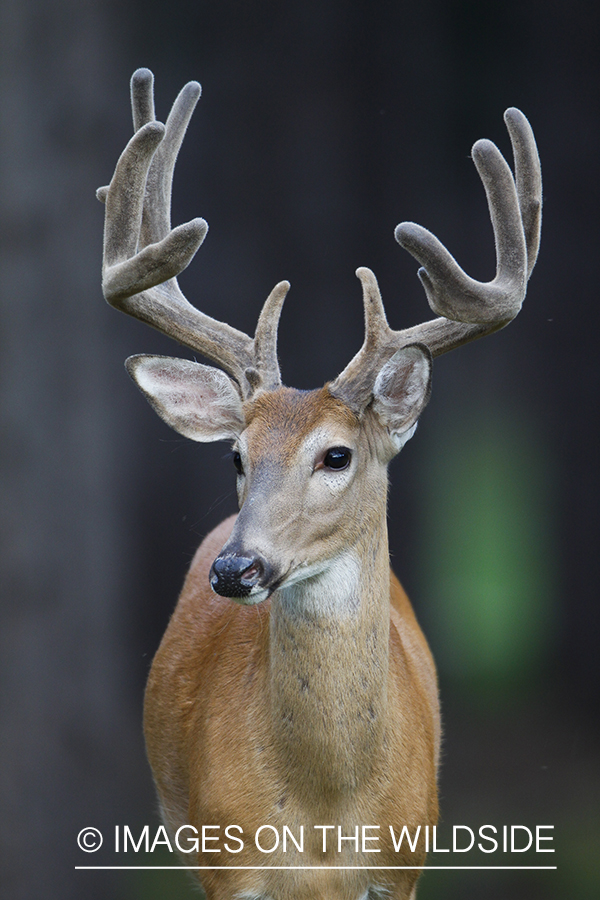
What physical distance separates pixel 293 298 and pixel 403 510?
61.3 inches

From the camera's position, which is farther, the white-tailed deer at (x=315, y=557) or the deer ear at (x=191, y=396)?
the deer ear at (x=191, y=396)

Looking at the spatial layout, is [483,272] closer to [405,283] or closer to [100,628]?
[405,283]

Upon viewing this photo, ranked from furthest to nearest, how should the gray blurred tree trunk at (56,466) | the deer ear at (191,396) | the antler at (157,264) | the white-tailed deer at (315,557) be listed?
the gray blurred tree trunk at (56,466) < the deer ear at (191,396) < the antler at (157,264) < the white-tailed deer at (315,557)

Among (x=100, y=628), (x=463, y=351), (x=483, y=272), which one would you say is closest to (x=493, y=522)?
(x=463, y=351)

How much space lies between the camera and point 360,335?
25.1ft

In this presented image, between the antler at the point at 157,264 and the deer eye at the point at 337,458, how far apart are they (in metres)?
0.35

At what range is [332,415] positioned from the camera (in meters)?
3.18

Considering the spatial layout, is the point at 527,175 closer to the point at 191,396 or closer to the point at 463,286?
the point at 463,286

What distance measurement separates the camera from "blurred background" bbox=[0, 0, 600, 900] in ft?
21.6

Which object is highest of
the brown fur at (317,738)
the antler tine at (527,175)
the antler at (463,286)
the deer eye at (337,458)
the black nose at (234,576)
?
the antler tine at (527,175)

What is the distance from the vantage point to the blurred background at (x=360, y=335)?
21.6 feet

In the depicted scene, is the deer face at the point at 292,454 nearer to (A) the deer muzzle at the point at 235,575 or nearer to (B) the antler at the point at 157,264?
(A) the deer muzzle at the point at 235,575

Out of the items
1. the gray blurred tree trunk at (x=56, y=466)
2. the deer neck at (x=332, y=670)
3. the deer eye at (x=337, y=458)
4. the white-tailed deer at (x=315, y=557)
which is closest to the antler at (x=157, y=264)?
the white-tailed deer at (x=315, y=557)

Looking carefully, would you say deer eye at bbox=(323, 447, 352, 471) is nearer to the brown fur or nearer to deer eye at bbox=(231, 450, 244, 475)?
the brown fur
